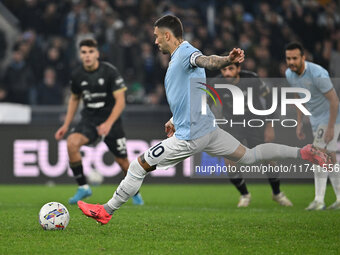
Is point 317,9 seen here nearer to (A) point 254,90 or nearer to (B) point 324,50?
(B) point 324,50

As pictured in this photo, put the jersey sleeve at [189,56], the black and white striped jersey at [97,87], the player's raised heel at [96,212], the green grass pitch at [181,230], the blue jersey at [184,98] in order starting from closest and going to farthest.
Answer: the green grass pitch at [181,230], the jersey sleeve at [189,56], the blue jersey at [184,98], the player's raised heel at [96,212], the black and white striped jersey at [97,87]

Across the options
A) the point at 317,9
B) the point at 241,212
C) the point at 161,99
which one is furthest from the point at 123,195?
the point at 317,9

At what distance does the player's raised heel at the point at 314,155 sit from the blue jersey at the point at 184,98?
1257 mm

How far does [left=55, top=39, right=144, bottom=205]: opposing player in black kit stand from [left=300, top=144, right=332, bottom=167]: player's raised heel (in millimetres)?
3631

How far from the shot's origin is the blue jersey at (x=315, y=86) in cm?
989

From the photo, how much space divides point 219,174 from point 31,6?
727 centimetres

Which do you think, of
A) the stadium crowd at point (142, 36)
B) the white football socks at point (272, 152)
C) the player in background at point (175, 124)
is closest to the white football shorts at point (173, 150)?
the player in background at point (175, 124)

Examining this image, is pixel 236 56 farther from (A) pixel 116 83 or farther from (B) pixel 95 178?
(B) pixel 95 178

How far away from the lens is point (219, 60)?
20.8 ft

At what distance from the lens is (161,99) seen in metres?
16.9

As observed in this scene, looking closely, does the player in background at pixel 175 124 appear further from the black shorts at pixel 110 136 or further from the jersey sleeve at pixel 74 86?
the jersey sleeve at pixel 74 86

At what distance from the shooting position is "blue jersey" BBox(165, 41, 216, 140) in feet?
23.1

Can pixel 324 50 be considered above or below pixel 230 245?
above

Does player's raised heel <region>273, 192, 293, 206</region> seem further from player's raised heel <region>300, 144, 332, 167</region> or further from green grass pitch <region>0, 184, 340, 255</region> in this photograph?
player's raised heel <region>300, 144, 332, 167</region>
